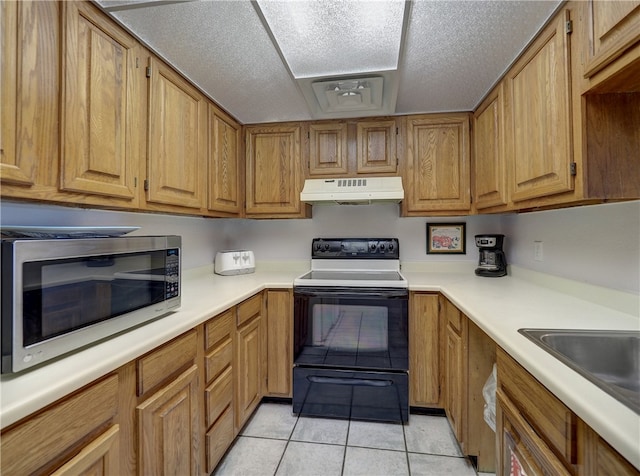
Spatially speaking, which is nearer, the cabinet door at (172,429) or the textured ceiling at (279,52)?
the cabinet door at (172,429)

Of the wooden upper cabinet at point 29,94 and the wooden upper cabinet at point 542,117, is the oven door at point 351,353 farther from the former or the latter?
the wooden upper cabinet at point 29,94

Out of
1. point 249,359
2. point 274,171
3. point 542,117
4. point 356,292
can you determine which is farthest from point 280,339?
point 542,117

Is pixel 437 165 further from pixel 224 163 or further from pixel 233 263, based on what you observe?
pixel 233 263

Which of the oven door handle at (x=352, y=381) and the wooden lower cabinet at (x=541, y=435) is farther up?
the wooden lower cabinet at (x=541, y=435)

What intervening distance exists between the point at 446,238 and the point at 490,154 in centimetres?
80

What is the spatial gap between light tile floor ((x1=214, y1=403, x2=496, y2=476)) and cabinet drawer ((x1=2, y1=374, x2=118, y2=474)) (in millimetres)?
992

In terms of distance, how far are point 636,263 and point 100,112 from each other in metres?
2.17

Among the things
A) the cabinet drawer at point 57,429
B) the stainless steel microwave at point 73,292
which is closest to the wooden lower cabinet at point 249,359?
the stainless steel microwave at point 73,292

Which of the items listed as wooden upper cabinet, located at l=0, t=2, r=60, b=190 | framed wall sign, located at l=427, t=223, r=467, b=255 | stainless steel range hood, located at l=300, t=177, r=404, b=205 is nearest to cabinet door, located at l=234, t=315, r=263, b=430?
stainless steel range hood, located at l=300, t=177, r=404, b=205

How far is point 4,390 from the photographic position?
2.20 feet

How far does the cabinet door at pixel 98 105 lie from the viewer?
105 centimetres

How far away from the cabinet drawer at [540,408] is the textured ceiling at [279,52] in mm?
1310

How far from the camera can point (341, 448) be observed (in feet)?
5.59

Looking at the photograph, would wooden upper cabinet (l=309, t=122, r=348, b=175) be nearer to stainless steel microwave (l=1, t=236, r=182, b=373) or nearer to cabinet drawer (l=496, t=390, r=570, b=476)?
stainless steel microwave (l=1, t=236, r=182, b=373)
